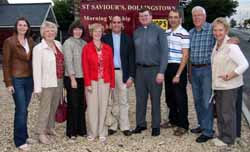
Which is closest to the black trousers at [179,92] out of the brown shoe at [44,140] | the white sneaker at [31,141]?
the brown shoe at [44,140]

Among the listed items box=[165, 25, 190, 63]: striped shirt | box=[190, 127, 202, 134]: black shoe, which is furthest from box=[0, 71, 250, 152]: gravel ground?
box=[165, 25, 190, 63]: striped shirt

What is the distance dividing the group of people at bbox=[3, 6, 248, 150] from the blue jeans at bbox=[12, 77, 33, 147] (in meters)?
0.01

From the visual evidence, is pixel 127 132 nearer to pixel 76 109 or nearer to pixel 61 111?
pixel 76 109

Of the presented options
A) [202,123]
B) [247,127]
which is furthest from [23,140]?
[247,127]

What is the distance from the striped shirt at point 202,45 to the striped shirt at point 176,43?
21 centimetres

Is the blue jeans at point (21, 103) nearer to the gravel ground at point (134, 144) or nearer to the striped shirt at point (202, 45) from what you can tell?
the gravel ground at point (134, 144)

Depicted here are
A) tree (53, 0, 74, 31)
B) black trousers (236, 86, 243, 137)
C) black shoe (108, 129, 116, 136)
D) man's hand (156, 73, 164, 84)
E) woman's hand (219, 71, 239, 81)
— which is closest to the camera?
woman's hand (219, 71, 239, 81)

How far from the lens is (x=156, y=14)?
32.6 ft

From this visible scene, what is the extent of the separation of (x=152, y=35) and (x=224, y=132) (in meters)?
1.86

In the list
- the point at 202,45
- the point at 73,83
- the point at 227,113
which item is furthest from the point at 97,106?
the point at 227,113

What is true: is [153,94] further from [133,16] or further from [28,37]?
[133,16]

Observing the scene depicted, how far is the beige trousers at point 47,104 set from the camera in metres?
7.03

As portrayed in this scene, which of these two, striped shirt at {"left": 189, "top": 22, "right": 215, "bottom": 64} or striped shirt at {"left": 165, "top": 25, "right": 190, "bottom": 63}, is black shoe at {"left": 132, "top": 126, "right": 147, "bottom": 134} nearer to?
striped shirt at {"left": 165, "top": 25, "right": 190, "bottom": 63}

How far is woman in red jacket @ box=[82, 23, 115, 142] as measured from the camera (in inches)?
278
